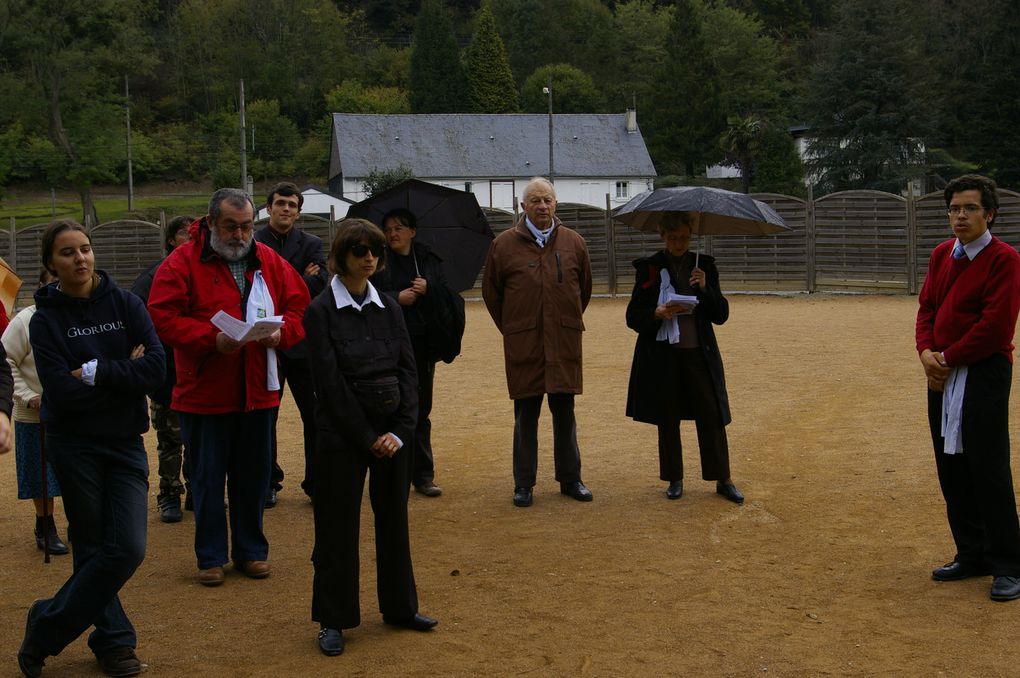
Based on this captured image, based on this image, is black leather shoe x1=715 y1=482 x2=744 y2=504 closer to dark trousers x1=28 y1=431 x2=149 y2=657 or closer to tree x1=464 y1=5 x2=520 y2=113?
dark trousers x1=28 y1=431 x2=149 y2=657

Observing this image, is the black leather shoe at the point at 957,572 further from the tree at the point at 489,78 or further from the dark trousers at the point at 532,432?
the tree at the point at 489,78

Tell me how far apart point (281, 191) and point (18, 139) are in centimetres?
5711

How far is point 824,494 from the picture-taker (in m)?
7.22

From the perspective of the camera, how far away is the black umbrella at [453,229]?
7.44m

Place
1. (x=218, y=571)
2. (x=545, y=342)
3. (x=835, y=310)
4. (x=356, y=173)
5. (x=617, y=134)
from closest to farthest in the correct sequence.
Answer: (x=218, y=571)
(x=545, y=342)
(x=835, y=310)
(x=356, y=173)
(x=617, y=134)

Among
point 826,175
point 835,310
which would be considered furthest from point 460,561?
point 826,175

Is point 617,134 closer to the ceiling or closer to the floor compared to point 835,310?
closer to the ceiling

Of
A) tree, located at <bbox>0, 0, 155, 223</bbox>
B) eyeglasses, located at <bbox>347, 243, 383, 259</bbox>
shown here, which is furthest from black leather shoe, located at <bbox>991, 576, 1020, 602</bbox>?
tree, located at <bbox>0, 0, 155, 223</bbox>

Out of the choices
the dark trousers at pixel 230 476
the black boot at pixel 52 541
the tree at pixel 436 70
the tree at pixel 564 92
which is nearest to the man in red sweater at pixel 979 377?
the dark trousers at pixel 230 476

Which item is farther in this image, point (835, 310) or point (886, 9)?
point (886, 9)

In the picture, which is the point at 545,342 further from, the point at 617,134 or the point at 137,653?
the point at 617,134

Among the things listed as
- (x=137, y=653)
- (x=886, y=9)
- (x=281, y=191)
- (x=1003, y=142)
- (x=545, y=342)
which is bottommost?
(x=137, y=653)

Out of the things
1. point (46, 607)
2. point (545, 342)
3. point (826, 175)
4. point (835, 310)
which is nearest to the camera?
point (46, 607)

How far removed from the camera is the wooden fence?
2198 cm
